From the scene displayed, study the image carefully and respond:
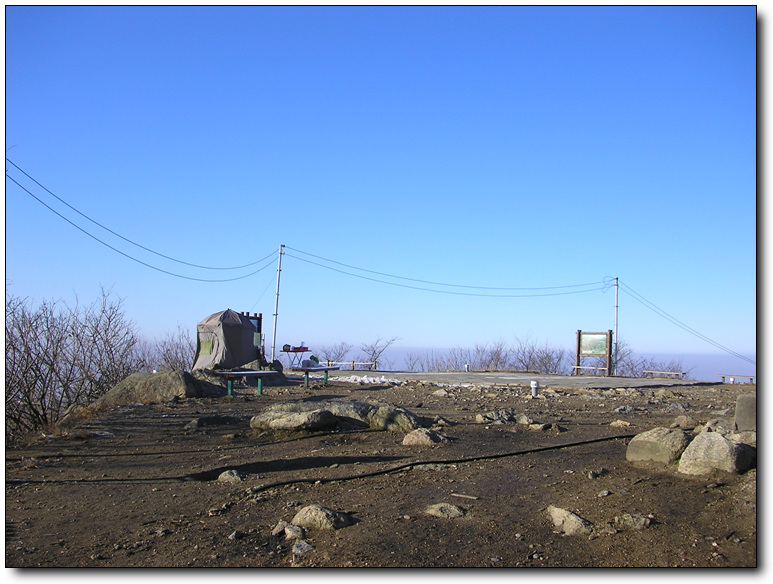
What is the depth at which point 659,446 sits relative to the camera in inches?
258

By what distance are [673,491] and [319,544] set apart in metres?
3.05

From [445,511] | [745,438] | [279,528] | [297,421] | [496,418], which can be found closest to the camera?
[279,528]

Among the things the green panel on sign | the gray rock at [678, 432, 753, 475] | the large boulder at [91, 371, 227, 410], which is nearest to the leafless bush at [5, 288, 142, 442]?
the large boulder at [91, 371, 227, 410]

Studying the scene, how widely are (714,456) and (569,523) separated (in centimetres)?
190

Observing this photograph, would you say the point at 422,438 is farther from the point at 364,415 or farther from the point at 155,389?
the point at 155,389

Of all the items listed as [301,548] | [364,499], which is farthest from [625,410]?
[301,548]

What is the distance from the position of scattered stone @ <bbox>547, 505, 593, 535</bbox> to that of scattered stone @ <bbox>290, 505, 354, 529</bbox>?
1.56m

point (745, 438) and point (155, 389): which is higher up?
point (745, 438)

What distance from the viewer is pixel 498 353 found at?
41188mm

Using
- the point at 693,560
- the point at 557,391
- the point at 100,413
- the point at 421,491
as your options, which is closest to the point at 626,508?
the point at 693,560

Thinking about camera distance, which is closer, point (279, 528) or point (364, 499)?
point (279, 528)

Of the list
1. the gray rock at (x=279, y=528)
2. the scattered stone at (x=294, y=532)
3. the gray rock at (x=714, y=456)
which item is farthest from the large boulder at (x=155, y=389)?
the gray rock at (x=714, y=456)

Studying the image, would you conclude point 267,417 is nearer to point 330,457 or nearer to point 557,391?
point 330,457

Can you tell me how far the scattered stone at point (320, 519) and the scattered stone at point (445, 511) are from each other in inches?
25.9
